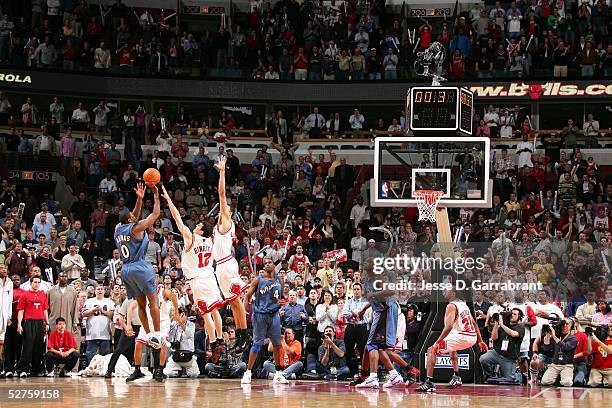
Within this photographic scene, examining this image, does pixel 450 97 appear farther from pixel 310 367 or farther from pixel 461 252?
pixel 310 367

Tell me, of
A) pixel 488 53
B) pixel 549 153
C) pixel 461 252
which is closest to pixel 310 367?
pixel 461 252

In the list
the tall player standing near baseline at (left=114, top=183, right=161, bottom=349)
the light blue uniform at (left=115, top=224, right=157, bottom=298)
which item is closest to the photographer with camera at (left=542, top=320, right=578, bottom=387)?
the tall player standing near baseline at (left=114, top=183, right=161, bottom=349)

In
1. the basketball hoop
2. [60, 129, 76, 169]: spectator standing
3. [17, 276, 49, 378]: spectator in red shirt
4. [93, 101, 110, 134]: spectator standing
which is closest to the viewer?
the basketball hoop

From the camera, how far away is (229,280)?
16828 mm

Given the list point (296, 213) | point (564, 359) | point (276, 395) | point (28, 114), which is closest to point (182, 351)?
point (276, 395)

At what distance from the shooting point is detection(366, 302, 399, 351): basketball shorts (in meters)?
17.9

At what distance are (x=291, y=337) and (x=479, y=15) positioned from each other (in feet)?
60.2

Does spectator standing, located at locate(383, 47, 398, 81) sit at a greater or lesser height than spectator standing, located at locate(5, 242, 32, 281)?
greater

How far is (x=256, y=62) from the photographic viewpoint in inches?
1387

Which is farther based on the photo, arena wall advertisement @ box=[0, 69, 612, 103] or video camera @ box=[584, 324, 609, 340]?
arena wall advertisement @ box=[0, 69, 612, 103]

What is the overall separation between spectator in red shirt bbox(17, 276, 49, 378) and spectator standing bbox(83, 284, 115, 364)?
90cm

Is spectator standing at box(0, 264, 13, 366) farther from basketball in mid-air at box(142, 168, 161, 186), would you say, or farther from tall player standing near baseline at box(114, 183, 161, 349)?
basketball in mid-air at box(142, 168, 161, 186)

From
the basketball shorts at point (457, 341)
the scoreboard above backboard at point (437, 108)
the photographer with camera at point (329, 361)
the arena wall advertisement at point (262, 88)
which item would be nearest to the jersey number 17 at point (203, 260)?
the basketball shorts at point (457, 341)

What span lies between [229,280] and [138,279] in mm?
2010
